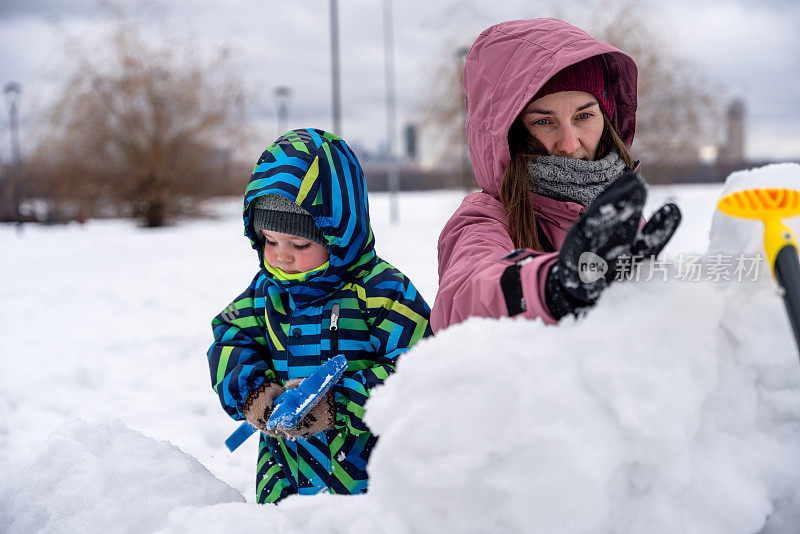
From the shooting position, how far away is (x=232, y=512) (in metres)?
1.26

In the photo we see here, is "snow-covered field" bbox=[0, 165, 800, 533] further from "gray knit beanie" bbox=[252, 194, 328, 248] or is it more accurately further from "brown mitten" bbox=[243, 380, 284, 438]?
"gray knit beanie" bbox=[252, 194, 328, 248]

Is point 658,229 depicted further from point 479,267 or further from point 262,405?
point 262,405

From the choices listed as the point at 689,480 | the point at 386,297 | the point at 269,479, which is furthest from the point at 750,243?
the point at 269,479

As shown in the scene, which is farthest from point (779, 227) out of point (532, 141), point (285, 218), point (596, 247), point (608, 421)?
point (285, 218)

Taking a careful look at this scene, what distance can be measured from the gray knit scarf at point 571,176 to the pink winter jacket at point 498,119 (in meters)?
0.03

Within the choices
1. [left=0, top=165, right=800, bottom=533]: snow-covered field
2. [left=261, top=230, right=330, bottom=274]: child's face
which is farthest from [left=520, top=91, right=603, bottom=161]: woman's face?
[left=261, top=230, right=330, bottom=274]: child's face

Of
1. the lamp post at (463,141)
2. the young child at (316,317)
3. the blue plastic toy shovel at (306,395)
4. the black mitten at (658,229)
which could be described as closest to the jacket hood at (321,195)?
the young child at (316,317)

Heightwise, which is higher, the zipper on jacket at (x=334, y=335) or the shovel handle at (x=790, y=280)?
the shovel handle at (x=790, y=280)

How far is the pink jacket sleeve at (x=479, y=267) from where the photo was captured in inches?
40.9

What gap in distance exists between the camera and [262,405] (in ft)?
5.81

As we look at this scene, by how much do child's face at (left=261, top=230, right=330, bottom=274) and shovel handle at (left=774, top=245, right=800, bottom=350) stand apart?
1253mm

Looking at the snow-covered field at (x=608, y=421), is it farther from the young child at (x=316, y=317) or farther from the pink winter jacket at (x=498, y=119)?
the young child at (x=316, y=317)

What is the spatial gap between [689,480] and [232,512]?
0.86m

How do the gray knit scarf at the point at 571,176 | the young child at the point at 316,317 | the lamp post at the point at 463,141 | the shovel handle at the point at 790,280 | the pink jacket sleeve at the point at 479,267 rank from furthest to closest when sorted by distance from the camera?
the lamp post at the point at 463,141, the young child at the point at 316,317, the gray knit scarf at the point at 571,176, the pink jacket sleeve at the point at 479,267, the shovel handle at the point at 790,280
